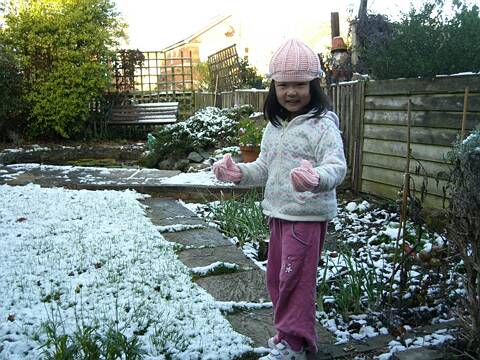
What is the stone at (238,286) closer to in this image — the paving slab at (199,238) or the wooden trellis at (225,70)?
the paving slab at (199,238)

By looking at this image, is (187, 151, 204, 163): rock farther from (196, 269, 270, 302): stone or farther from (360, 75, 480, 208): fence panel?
(196, 269, 270, 302): stone

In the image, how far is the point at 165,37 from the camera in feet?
96.0

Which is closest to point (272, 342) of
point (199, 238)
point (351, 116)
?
point (199, 238)

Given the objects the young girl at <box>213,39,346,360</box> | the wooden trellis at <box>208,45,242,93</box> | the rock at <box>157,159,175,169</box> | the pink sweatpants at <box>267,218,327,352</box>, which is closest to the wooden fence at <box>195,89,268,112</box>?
the wooden trellis at <box>208,45,242,93</box>

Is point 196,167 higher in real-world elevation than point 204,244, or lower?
higher

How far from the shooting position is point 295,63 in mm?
1925

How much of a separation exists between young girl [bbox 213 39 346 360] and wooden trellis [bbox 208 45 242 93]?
9.18 m

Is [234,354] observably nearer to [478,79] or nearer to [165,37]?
[478,79]

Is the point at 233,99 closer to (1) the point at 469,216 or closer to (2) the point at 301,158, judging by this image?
(2) the point at 301,158

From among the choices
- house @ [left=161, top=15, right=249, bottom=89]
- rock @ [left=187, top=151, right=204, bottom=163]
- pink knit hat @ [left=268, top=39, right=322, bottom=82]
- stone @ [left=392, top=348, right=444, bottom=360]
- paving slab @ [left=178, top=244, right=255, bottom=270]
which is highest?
house @ [left=161, top=15, right=249, bottom=89]

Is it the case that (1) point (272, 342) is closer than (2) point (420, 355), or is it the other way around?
(2) point (420, 355)

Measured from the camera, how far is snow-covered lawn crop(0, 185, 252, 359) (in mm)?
2098

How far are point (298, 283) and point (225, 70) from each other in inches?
413

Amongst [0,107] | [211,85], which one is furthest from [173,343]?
[211,85]
